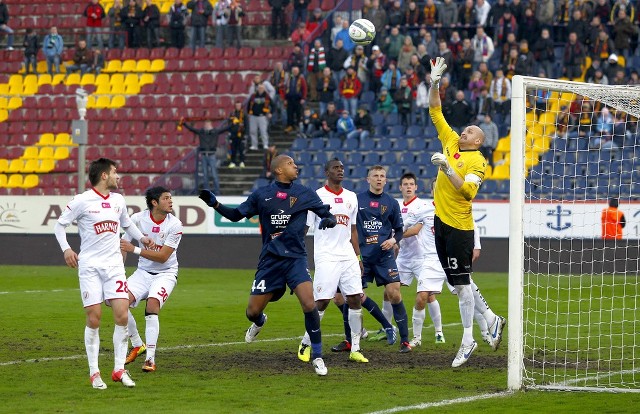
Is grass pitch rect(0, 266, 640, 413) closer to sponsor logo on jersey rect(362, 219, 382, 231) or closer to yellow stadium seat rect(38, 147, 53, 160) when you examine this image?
sponsor logo on jersey rect(362, 219, 382, 231)

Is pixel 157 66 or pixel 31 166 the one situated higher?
pixel 157 66

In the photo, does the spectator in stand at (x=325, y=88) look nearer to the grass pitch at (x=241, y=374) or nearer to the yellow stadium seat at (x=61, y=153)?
the yellow stadium seat at (x=61, y=153)

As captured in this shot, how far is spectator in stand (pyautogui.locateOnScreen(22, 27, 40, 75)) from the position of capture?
38.1 meters

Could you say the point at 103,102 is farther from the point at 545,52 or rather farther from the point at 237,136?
the point at 545,52

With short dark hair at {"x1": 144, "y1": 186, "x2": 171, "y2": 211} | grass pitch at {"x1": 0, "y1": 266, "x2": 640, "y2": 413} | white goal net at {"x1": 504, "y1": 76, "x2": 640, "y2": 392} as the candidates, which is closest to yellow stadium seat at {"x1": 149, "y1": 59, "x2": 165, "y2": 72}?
white goal net at {"x1": 504, "y1": 76, "x2": 640, "y2": 392}

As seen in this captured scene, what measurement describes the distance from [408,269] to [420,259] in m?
0.21

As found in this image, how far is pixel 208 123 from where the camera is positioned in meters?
32.3

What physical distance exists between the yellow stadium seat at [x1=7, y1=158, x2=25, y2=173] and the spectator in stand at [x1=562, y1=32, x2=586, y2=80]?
53.8ft

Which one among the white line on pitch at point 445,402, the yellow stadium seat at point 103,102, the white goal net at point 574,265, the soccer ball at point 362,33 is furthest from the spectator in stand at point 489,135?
the white line on pitch at point 445,402

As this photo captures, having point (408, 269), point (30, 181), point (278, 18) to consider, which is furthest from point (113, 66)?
point (408, 269)

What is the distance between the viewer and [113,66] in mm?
37812

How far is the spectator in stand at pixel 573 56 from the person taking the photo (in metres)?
30.2

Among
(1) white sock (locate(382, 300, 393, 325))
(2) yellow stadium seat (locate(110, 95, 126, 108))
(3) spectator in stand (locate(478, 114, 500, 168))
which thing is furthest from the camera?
(2) yellow stadium seat (locate(110, 95, 126, 108))

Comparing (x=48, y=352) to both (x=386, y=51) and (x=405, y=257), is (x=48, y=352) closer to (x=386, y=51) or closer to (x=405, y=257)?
(x=405, y=257)
